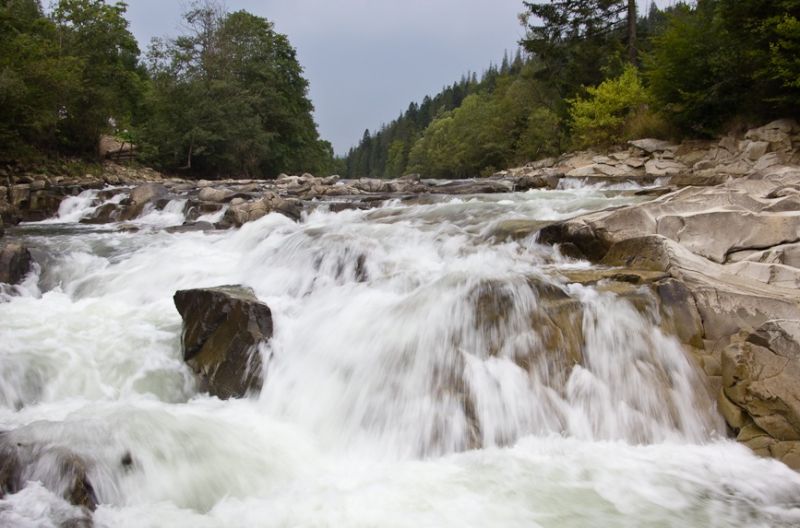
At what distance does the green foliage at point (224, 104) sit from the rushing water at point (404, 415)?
26273 mm

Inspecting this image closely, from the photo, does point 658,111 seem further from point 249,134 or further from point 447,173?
point 447,173

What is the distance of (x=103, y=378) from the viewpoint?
16.7ft

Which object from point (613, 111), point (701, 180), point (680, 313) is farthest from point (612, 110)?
point (680, 313)

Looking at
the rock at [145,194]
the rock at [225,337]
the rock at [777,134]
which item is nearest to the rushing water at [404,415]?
the rock at [225,337]

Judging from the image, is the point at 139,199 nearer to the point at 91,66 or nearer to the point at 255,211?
the point at 255,211

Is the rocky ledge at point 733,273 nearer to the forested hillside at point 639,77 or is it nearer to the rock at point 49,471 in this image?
the rock at point 49,471

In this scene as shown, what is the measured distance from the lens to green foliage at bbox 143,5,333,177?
30297mm

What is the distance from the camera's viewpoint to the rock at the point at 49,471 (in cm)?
308

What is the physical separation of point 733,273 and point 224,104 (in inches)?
1253

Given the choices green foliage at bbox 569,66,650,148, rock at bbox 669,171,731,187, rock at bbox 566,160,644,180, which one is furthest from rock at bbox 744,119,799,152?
green foliage at bbox 569,66,650,148

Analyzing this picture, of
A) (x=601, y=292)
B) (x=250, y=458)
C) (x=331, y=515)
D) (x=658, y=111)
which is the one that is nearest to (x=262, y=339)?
(x=250, y=458)

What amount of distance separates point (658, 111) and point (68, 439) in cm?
2026

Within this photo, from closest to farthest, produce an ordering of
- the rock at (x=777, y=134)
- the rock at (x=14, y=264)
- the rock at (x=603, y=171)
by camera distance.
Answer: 1. the rock at (x=14, y=264)
2. the rock at (x=777, y=134)
3. the rock at (x=603, y=171)

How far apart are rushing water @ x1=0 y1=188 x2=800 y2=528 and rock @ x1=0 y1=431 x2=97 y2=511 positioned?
8cm
